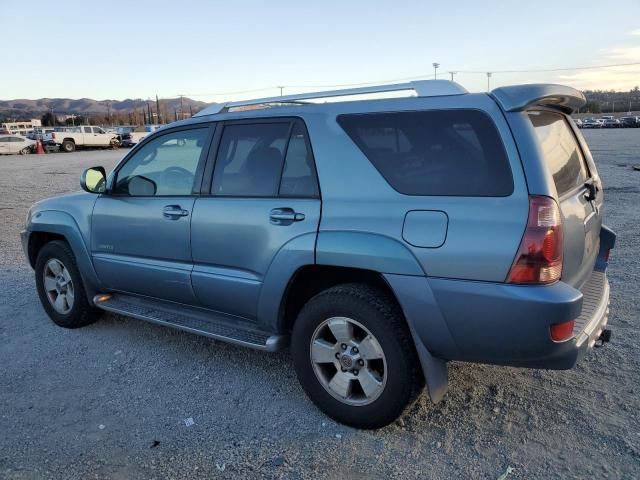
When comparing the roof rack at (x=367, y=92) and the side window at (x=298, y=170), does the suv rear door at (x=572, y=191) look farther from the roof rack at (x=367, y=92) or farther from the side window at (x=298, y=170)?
the side window at (x=298, y=170)

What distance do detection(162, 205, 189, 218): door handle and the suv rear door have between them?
235cm

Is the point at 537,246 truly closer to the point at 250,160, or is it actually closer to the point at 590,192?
the point at 590,192

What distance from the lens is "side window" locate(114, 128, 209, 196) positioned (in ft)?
13.3

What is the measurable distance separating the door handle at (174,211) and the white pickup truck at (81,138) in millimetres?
39898

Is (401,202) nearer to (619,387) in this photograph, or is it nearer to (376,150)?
(376,150)

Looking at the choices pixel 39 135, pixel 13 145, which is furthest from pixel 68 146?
pixel 39 135

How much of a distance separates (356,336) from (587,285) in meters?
1.51

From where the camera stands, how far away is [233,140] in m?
3.85

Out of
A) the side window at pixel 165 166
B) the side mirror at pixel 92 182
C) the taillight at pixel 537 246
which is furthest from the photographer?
the side mirror at pixel 92 182

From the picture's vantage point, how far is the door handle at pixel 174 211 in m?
3.92

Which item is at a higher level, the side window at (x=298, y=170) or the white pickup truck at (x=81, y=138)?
the white pickup truck at (x=81, y=138)

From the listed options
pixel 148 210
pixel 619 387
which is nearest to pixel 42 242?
pixel 148 210

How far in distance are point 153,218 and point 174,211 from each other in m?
0.26

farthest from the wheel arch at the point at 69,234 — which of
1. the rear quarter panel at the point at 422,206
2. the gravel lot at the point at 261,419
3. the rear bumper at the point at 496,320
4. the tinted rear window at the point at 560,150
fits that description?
the tinted rear window at the point at 560,150
